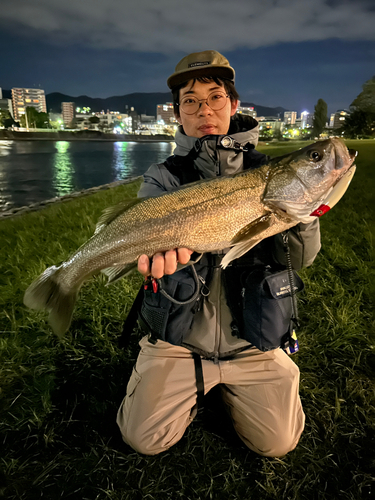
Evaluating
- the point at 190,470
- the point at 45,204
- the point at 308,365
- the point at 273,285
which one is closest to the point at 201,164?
the point at 273,285

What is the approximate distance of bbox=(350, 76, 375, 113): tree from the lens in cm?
4126

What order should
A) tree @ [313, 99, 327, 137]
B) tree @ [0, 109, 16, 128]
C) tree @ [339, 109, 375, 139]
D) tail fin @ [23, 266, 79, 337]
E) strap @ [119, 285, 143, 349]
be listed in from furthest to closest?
tree @ [0, 109, 16, 128], tree @ [313, 99, 327, 137], tree @ [339, 109, 375, 139], strap @ [119, 285, 143, 349], tail fin @ [23, 266, 79, 337]

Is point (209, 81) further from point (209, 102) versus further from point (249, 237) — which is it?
point (249, 237)

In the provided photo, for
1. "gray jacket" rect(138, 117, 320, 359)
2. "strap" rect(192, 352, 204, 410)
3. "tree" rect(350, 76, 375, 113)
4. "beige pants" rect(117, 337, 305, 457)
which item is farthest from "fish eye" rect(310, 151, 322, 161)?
"tree" rect(350, 76, 375, 113)

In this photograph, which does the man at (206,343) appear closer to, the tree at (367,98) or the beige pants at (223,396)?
the beige pants at (223,396)

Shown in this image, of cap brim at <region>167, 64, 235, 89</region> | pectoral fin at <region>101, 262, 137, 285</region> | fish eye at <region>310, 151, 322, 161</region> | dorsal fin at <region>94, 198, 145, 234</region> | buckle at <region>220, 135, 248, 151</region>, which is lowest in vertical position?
pectoral fin at <region>101, 262, 137, 285</region>

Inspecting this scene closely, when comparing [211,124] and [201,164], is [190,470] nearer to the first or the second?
[201,164]

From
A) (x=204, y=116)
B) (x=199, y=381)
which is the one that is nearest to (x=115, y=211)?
(x=204, y=116)

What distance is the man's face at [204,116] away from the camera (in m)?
3.11

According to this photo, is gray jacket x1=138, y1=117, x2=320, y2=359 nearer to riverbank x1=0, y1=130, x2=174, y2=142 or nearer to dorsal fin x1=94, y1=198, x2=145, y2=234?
dorsal fin x1=94, y1=198, x2=145, y2=234

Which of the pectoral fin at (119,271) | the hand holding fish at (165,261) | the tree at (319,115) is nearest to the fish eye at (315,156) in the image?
the hand holding fish at (165,261)

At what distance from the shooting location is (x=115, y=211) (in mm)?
2617

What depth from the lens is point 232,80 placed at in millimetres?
3334

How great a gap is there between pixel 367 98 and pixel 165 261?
54.9m
